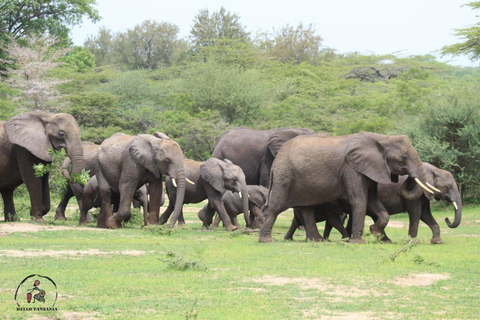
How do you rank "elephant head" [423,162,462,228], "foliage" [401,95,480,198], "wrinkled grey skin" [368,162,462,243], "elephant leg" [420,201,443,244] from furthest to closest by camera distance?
"foliage" [401,95,480,198], "elephant head" [423,162,462,228], "elephant leg" [420,201,443,244], "wrinkled grey skin" [368,162,462,243]

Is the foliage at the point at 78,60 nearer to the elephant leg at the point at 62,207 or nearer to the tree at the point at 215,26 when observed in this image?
the tree at the point at 215,26

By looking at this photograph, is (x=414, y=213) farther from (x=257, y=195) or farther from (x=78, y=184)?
(x=78, y=184)

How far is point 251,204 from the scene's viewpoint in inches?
800

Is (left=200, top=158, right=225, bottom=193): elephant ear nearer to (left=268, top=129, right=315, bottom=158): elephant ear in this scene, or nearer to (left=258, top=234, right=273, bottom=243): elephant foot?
(left=268, top=129, right=315, bottom=158): elephant ear

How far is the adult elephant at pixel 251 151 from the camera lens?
23.0m

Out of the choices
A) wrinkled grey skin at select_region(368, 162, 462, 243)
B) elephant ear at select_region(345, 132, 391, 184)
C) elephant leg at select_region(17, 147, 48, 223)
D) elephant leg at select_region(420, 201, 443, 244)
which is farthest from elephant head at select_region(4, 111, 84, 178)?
elephant leg at select_region(420, 201, 443, 244)

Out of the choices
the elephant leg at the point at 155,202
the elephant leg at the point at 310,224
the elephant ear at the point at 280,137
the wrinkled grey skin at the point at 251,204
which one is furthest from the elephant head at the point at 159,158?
the elephant ear at the point at 280,137

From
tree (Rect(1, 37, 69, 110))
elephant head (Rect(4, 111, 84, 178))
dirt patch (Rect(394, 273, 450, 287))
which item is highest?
tree (Rect(1, 37, 69, 110))

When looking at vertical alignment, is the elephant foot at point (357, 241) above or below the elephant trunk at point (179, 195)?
below

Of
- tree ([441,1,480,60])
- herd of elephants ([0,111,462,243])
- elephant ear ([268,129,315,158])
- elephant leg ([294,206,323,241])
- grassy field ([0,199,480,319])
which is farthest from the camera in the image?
tree ([441,1,480,60])

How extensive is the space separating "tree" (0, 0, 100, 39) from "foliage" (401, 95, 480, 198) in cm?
2359

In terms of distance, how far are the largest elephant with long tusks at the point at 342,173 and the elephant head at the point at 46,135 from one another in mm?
4326

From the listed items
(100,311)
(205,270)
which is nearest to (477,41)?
(205,270)

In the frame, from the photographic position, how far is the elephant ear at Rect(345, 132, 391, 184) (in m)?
14.7
